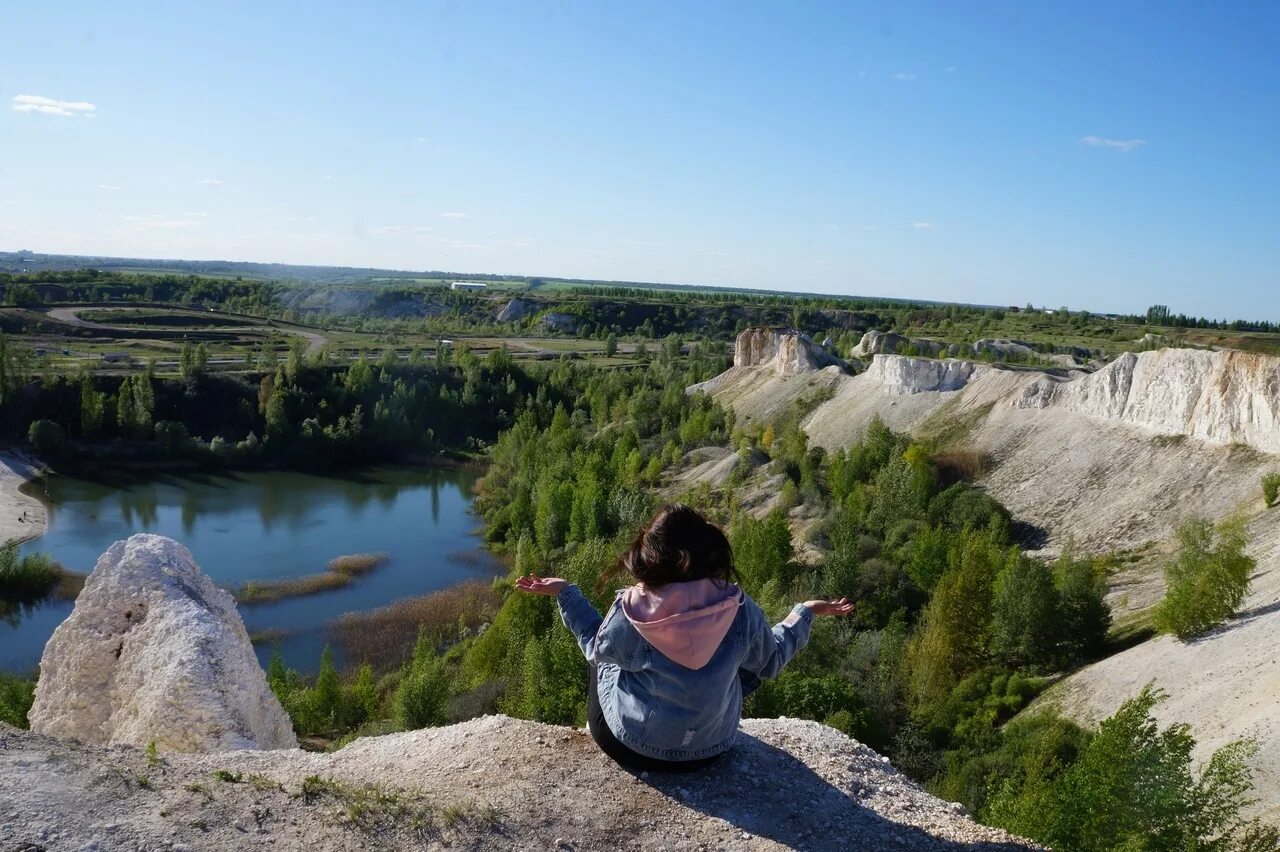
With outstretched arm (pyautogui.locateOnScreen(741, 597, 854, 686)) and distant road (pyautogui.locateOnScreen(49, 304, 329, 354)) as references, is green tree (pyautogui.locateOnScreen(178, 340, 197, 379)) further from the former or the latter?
outstretched arm (pyautogui.locateOnScreen(741, 597, 854, 686))

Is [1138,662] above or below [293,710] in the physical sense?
above

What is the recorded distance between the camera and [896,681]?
21.7 metres

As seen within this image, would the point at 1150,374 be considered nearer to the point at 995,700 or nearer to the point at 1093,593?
the point at 1093,593

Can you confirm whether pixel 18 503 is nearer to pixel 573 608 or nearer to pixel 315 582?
pixel 315 582

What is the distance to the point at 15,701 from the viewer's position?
59.6 feet

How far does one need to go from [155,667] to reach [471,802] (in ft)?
24.0

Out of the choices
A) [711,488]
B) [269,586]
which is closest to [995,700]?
[711,488]

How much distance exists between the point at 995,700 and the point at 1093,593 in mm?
4187

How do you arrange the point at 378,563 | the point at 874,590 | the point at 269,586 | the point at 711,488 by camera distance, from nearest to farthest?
the point at 874,590 → the point at 269,586 → the point at 378,563 → the point at 711,488

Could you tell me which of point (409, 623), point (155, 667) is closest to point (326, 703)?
point (155, 667)

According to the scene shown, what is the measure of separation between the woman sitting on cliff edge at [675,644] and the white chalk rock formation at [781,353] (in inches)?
2114

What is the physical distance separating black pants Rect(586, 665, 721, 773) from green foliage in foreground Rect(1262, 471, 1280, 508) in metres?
27.3

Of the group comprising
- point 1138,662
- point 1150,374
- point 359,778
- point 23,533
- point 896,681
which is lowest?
point 23,533

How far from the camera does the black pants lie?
677 centimetres
